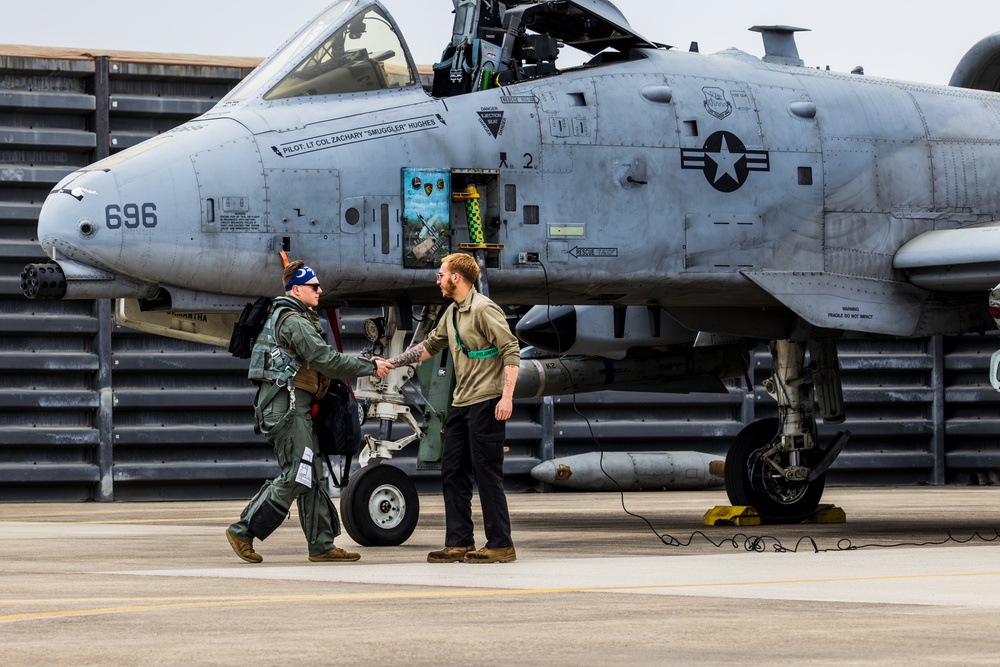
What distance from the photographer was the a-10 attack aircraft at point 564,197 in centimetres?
1071

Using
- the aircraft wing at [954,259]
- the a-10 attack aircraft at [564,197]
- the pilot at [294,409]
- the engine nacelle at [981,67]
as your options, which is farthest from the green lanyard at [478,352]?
the engine nacelle at [981,67]

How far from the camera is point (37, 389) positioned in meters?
20.2

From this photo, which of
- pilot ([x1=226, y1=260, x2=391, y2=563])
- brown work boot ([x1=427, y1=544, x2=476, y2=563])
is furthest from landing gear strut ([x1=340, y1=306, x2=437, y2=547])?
brown work boot ([x1=427, y1=544, x2=476, y2=563])

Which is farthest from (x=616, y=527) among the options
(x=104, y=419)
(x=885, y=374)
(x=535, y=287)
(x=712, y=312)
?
(x=885, y=374)

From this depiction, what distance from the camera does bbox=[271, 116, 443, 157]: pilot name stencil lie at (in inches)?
429

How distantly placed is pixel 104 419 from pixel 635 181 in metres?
10.4

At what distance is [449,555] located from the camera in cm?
949

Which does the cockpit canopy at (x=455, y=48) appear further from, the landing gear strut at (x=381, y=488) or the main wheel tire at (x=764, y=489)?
the main wheel tire at (x=764, y=489)

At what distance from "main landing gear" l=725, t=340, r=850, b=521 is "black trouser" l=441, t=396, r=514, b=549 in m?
5.07

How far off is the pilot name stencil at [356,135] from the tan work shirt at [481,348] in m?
1.90

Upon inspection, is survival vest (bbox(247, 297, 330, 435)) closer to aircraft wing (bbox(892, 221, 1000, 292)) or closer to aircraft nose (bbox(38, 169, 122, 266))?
aircraft nose (bbox(38, 169, 122, 266))

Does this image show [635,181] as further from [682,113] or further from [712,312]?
[712,312]

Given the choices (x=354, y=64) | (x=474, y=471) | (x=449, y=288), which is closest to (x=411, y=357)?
(x=449, y=288)

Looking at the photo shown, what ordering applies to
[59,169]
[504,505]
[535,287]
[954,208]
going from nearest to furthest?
1. [504,505]
2. [535,287]
3. [954,208]
4. [59,169]
